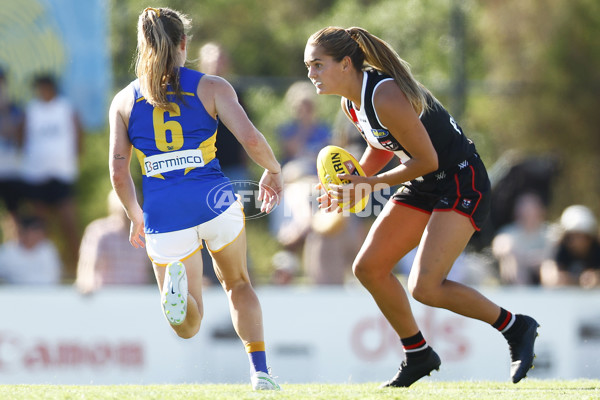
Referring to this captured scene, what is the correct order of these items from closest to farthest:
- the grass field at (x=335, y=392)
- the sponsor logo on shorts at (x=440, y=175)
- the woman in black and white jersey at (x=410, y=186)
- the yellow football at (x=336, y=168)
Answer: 1. the grass field at (x=335, y=392)
2. the woman in black and white jersey at (x=410, y=186)
3. the yellow football at (x=336, y=168)
4. the sponsor logo on shorts at (x=440, y=175)

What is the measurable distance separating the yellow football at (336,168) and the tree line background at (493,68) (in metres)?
8.44

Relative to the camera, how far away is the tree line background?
14.8 metres

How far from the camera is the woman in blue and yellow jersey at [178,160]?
15.4ft

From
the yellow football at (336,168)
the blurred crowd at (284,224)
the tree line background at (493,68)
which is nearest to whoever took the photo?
the yellow football at (336,168)

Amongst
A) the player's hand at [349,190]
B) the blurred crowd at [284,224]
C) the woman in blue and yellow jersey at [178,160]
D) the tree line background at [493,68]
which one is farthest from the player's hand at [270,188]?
the tree line background at [493,68]

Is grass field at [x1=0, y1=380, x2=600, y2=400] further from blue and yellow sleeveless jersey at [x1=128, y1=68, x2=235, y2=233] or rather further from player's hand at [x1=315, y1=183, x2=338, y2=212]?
player's hand at [x1=315, y1=183, x2=338, y2=212]

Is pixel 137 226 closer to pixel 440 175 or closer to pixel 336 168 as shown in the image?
pixel 336 168

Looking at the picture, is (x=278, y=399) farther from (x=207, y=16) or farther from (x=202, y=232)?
(x=207, y=16)

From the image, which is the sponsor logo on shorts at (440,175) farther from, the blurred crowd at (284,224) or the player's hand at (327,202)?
the blurred crowd at (284,224)

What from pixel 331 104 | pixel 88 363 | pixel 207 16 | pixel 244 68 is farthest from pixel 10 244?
pixel 207 16

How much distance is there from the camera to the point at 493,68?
1791 cm

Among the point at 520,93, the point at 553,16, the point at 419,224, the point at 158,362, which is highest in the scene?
the point at 553,16

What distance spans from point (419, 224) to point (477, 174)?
44 centimetres

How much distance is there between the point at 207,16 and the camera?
67.9 feet
